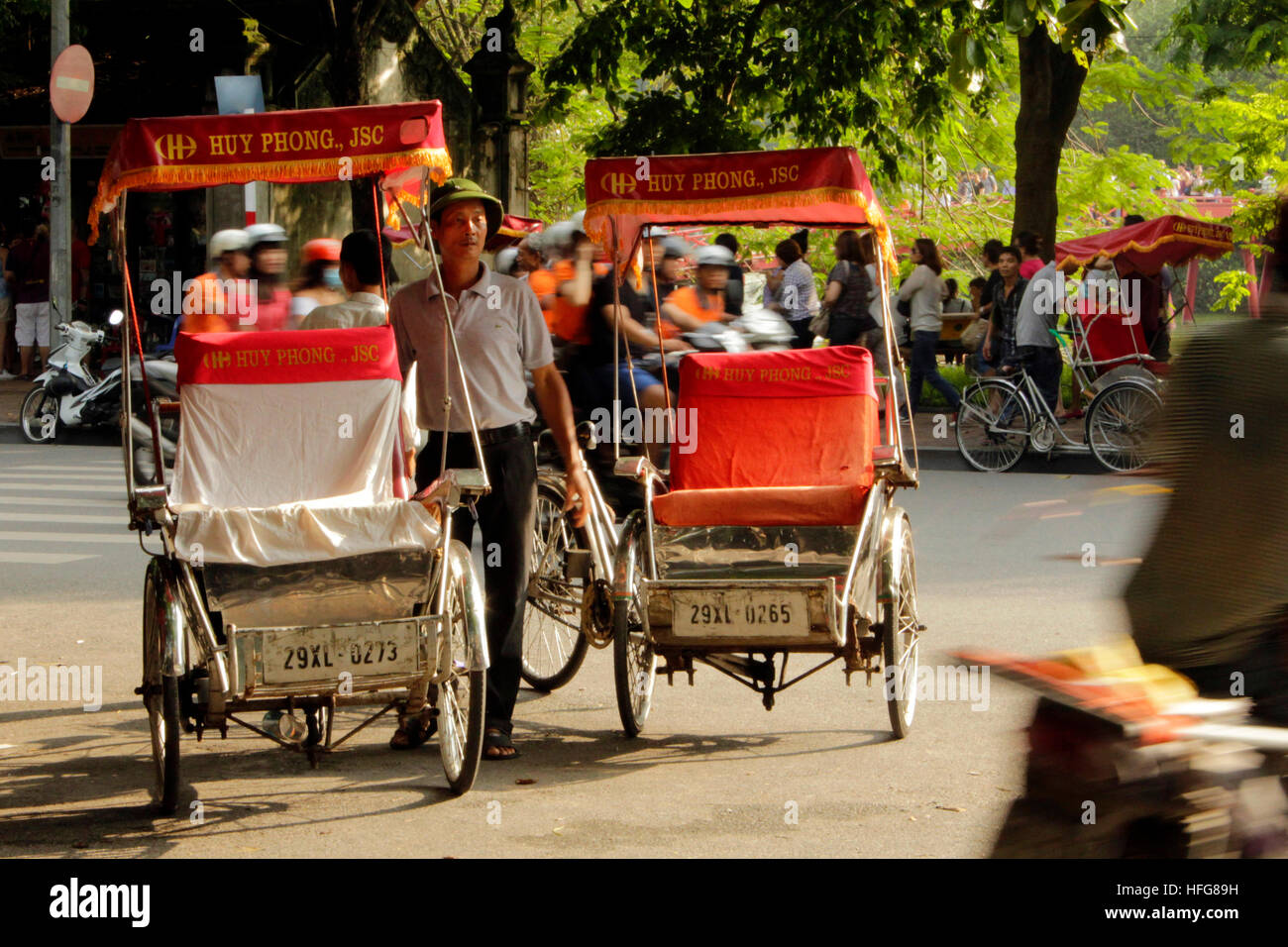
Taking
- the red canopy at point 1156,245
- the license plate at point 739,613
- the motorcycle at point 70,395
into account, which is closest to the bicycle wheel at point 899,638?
the license plate at point 739,613

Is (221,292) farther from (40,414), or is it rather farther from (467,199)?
(40,414)

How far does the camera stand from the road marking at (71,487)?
12711 mm

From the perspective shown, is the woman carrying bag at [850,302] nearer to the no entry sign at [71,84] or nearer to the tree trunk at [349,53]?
the tree trunk at [349,53]

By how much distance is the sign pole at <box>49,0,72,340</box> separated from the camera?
1884cm

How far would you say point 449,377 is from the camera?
18.9 feet

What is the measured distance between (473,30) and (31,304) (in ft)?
34.5

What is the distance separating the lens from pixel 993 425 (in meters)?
14.0

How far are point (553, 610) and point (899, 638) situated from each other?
155 centimetres

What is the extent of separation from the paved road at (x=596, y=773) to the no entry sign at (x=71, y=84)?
31.8ft

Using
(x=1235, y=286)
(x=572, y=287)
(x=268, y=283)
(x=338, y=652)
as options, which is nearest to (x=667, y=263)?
(x=572, y=287)

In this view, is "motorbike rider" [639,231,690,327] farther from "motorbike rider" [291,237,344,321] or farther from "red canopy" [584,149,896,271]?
"motorbike rider" [291,237,344,321]

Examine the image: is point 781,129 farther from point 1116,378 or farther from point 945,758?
point 945,758

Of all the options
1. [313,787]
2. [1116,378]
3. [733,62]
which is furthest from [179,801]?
[733,62]

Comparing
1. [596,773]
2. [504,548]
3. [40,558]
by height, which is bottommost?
[596,773]
